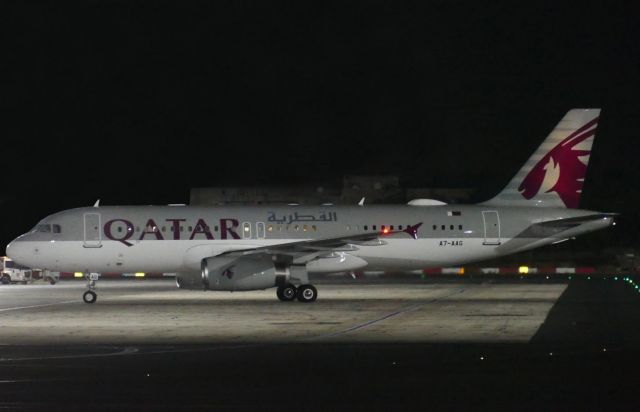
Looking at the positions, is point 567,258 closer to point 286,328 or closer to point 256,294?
point 256,294

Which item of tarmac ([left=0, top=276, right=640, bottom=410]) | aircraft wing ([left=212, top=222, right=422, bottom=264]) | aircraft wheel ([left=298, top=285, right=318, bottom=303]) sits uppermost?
aircraft wing ([left=212, top=222, right=422, bottom=264])

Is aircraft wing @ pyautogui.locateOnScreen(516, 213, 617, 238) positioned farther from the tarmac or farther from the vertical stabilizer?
the tarmac

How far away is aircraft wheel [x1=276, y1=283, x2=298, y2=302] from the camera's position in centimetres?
3919

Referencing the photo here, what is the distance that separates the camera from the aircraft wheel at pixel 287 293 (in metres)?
39.2

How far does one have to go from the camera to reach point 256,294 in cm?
4453

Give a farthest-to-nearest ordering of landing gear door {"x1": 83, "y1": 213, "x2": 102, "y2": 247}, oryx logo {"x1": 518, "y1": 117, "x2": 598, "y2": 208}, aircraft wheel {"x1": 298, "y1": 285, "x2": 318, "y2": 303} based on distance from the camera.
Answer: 1. oryx logo {"x1": 518, "y1": 117, "x2": 598, "y2": 208}
2. landing gear door {"x1": 83, "y1": 213, "x2": 102, "y2": 247}
3. aircraft wheel {"x1": 298, "y1": 285, "x2": 318, "y2": 303}

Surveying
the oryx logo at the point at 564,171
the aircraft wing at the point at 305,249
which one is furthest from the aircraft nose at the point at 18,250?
the oryx logo at the point at 564,171

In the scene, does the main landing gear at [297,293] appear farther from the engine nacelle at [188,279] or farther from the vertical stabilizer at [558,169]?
the vertical stabilizer at [558,169]

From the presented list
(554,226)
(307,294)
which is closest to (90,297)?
(307,294)

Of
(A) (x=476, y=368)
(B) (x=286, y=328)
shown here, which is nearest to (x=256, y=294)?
(B) (x=286, y=328)

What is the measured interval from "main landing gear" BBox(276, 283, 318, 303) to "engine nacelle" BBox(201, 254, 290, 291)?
58cm

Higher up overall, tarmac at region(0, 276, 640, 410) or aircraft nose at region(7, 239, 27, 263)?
aircraft nose at region(7, 239, 27, 263)

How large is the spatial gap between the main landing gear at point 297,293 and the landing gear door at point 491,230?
859cm

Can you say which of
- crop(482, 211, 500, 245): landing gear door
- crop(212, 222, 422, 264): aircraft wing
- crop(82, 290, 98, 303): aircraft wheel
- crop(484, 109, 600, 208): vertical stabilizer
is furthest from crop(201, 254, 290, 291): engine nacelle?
crop(484, 109, 600, 208): vertical stabilizer
